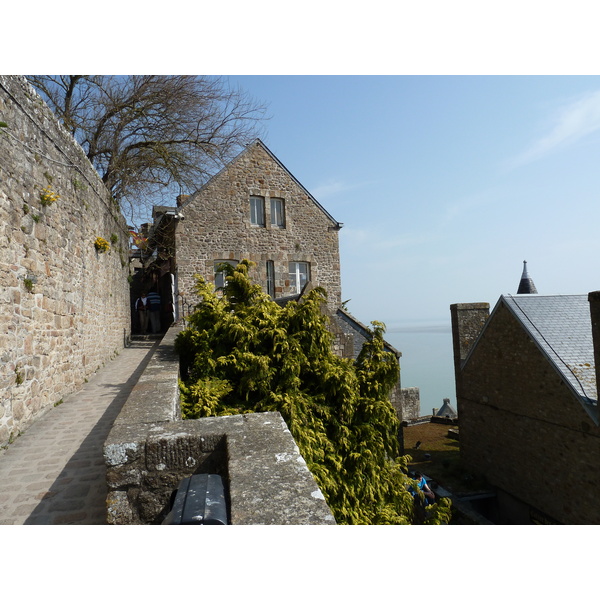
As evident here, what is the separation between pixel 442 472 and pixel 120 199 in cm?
1365

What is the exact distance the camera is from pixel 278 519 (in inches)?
73.9

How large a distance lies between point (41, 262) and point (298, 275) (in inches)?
460

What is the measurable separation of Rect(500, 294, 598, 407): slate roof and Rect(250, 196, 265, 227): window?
8766 millimetres

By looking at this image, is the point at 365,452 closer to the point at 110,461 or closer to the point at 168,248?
the point at 110,461

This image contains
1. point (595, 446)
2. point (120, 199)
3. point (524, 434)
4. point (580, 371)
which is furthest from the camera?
point (120, 199)

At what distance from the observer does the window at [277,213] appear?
16.9 meters

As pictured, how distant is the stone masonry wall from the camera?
15.7 m

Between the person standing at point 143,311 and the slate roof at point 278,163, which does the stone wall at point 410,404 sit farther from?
the person standing at point 143,311

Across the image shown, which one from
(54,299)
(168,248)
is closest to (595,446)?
(54,299)

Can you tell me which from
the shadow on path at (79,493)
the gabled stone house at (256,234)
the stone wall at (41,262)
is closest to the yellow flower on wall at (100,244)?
the stone wall at (41,262)

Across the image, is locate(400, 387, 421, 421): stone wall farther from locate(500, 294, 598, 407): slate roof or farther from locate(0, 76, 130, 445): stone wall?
locate(0, 76, 130, 445): stone wall

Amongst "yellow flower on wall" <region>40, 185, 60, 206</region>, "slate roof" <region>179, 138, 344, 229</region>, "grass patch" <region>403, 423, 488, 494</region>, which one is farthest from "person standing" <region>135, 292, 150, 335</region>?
"yellow flower on wall" <region>40, 185, 60, 206</region>

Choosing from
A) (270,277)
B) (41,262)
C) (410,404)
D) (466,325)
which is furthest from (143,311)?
(410,404)

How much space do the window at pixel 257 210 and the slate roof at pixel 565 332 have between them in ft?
28.8
